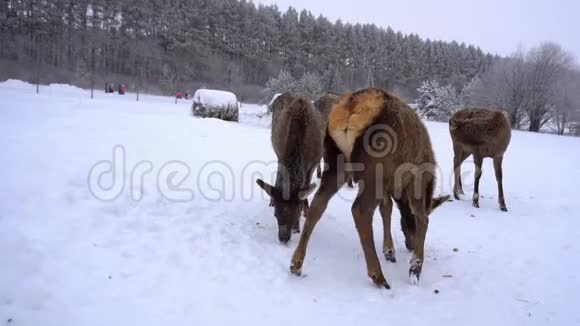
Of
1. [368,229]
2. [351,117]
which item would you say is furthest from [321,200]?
[351,117]

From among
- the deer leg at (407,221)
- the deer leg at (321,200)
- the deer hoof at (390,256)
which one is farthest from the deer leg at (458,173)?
the deer leg at (321,200)

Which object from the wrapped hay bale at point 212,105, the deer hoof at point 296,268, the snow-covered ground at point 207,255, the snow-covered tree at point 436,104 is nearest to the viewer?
the snow-covered ground at point 207,255

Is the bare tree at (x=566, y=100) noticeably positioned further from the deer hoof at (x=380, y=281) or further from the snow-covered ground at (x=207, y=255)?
the deer hoof at (x=380, y=281)

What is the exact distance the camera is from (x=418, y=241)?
321 cm

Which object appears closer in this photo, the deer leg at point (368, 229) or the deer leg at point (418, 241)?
the deer leg at point (368, 229)

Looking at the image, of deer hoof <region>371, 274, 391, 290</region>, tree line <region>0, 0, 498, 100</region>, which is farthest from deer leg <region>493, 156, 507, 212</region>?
tree line <region>0, 0, 498, 100</region>

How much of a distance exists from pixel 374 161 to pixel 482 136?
14.1 ft

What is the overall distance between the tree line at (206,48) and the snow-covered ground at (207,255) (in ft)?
110

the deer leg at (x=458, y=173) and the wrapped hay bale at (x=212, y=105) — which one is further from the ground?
the wrapped hay bale at (x=212, y=105)

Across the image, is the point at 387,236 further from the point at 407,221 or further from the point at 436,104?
the point at 436,104

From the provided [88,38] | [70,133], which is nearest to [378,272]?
[70,133]

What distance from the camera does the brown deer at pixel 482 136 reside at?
6.02 metres

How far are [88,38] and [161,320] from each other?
53790mm

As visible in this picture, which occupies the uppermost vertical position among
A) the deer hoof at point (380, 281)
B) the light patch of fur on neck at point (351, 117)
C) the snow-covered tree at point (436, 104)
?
the snow-covered tree at point (436, 104)
